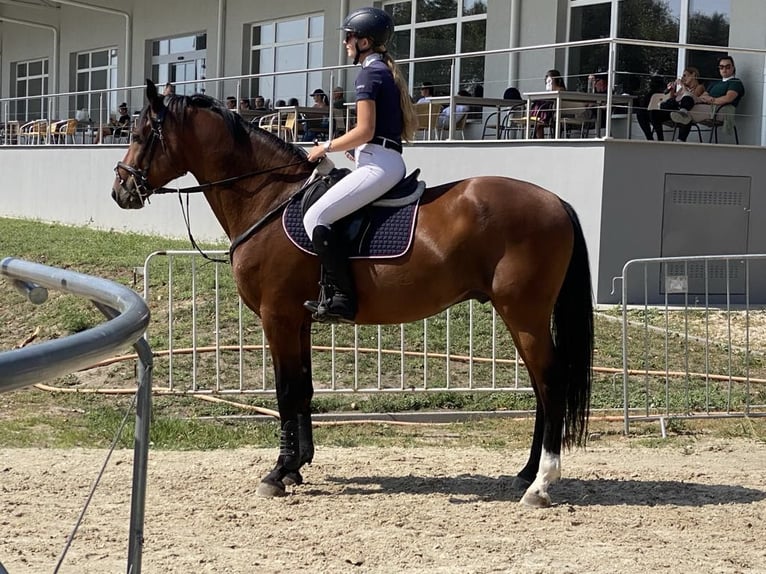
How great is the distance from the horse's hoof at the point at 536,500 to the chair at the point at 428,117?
11.0 metres

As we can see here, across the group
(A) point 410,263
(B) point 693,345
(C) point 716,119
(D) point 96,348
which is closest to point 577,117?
(C) point 716,119

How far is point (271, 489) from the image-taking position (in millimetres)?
6051

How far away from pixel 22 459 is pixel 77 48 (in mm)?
27649

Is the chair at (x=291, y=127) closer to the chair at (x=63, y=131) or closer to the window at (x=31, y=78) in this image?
the chair at (x=63, y=131)

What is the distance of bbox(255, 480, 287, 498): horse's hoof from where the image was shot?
604 cm

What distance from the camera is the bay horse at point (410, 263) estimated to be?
595 cm

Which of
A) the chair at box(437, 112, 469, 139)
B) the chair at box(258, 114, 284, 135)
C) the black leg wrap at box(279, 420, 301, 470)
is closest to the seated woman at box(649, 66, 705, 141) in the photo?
the chair at box(437, 112, 469, 139)

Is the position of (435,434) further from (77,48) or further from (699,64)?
(77,48)

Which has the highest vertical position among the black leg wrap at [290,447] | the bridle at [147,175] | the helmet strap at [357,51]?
the helmet strap at [357,51]

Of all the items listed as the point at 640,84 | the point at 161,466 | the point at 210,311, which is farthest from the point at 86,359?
the point at 640,84

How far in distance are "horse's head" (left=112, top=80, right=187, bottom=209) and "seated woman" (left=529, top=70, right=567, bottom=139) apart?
8.87 m

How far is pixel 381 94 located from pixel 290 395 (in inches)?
73.0

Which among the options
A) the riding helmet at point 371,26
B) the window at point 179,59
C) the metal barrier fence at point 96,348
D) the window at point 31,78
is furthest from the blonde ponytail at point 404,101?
the window at point 31,78

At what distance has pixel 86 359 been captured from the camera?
1896mm
